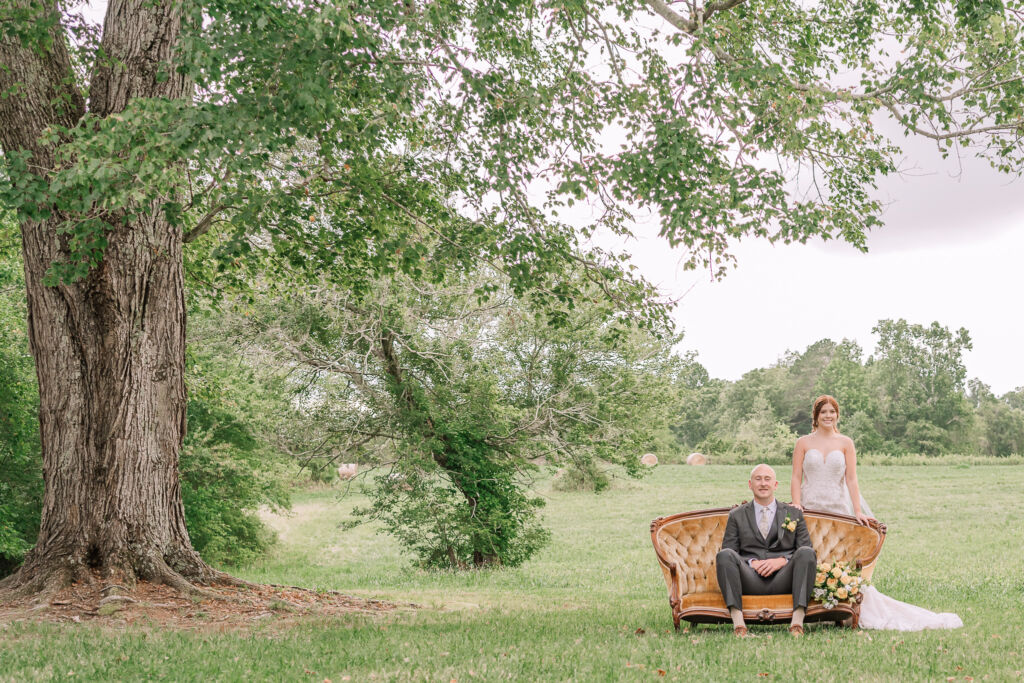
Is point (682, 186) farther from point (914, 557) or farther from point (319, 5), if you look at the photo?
point (914, 557)

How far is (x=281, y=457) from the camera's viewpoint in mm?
18484

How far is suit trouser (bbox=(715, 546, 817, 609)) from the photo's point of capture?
732cm

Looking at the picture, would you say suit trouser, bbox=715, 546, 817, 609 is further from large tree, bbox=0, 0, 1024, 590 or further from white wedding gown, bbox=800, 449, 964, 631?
large tree, bbox=0, 0, 1024, 590

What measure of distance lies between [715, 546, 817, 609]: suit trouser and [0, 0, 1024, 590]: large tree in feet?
9.73

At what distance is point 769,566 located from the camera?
7.46 m

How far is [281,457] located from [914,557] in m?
14.2

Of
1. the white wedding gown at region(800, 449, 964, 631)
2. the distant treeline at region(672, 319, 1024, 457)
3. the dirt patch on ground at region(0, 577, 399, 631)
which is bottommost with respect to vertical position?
the dirt patch on ground at region(0, 577, 399, 631)

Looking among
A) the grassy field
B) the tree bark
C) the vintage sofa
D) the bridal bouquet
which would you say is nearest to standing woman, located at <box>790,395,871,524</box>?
the vintage sofa

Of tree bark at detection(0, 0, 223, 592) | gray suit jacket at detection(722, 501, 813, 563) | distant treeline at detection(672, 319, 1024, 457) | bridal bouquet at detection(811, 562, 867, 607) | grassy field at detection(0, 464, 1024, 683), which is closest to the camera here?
grassy field at detection(0, 464, 1024, 683)

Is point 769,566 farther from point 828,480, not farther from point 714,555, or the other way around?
point 828,480

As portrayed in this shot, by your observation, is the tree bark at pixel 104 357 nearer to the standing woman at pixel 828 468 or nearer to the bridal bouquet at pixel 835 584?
the bridal bouquet at pixel 835 584

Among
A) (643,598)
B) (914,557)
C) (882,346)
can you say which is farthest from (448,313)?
(882,346)

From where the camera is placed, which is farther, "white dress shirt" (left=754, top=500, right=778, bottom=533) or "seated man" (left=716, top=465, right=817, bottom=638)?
"white dress shirt" (left=754, top=500, right=778, bottom=533)

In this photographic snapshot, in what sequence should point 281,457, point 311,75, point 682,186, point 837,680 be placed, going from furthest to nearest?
1. point 281,457
2. point 682,186
3. point 311,75
4. point 837,680
